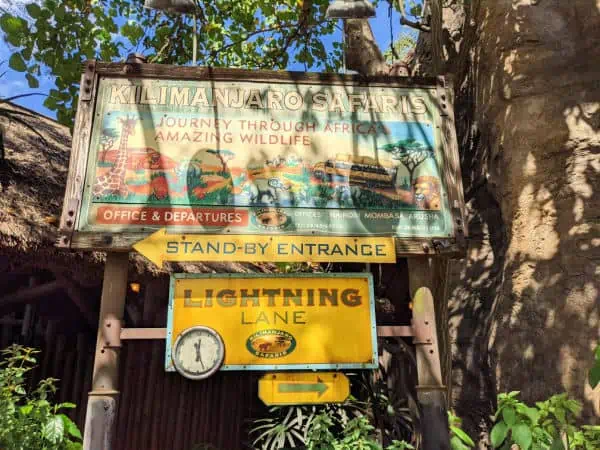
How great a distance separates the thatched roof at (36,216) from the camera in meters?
4.50

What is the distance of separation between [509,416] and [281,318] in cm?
138

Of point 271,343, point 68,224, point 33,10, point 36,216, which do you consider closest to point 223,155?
point 68,224

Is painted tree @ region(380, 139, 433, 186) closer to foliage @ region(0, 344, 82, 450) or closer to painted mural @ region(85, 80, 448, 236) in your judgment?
painted mural @ region(85, 80, 448, 236)

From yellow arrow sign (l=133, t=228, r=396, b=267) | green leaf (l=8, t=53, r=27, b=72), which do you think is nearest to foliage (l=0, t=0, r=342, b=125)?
green leaf (l=8, t=53, r=27, b=72)

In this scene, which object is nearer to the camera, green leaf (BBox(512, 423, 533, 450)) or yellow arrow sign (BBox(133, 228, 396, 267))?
green leaf (BBox(512, 423, 533, 450))

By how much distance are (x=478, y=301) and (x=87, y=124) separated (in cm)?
415

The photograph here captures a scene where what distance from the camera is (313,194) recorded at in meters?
3.30

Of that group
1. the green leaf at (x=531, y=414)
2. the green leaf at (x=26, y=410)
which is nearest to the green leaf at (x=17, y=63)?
the green leaf at (x=26, y=410)

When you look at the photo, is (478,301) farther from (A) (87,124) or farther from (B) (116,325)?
(A) (87,124)

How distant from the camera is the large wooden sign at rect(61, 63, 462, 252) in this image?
318cm

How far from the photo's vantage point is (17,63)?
16.7 feet

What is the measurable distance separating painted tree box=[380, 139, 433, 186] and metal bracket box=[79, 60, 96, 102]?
2.02m

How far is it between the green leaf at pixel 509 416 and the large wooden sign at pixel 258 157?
41.2 inches

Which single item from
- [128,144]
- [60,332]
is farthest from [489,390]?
[60,332]
